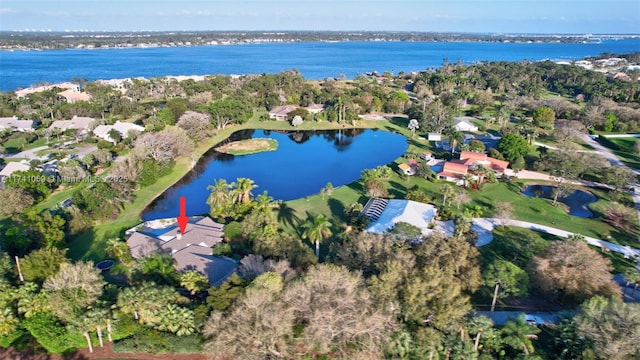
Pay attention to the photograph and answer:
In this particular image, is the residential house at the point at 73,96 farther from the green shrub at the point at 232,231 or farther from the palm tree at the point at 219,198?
the green shrub at the point at 232,231

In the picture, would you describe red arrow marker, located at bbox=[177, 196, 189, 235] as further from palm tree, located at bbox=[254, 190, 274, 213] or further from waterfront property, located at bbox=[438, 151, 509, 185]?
waterfront property, located at bbox=[438, 151, 509, 185]

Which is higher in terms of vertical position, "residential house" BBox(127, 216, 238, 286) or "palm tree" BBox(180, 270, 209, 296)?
"palm tree" BBox(180, 270, 209, 296)

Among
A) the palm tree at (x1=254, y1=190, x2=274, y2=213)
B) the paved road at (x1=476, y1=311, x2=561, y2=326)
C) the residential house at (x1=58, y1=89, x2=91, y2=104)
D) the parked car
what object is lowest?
the paved road at (x1=476, y1=311, x2=561, y2=326)

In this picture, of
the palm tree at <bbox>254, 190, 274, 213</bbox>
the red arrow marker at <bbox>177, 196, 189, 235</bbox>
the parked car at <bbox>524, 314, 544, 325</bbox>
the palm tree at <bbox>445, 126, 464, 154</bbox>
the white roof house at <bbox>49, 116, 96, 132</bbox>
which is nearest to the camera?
the parked car at <bbox>524, 314, 544, 325</bbox>

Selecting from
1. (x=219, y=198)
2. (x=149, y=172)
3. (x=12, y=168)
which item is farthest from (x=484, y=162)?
(x=12, y=168)

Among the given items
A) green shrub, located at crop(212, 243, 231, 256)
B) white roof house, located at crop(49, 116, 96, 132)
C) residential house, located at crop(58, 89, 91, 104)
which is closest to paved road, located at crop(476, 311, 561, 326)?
green shrub, located at crop(212, 243, 231, 256)

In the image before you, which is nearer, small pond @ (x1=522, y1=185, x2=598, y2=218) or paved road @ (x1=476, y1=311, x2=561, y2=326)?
paved road @ (x1=476, y1=311, x2=561, y2=326)
